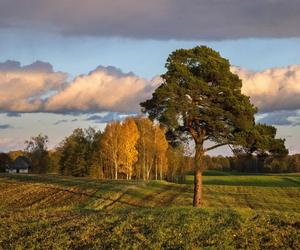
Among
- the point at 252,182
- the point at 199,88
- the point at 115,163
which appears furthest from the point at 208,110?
the point at 252,182

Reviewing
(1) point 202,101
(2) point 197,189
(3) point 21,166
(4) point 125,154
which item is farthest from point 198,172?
(3) point 21,166

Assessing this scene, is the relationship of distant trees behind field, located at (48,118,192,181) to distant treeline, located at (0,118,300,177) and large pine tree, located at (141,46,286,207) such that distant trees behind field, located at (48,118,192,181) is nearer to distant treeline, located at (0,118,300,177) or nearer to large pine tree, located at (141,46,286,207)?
distant treeline, located at (0,118,300,177)

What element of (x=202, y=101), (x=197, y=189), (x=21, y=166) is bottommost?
(x=197, y=189)

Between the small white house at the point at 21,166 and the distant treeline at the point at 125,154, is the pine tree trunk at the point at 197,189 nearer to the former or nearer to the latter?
the distant treeline at the point at 125,154

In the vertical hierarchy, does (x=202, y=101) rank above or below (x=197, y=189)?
above

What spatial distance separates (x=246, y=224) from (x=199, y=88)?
2014cm

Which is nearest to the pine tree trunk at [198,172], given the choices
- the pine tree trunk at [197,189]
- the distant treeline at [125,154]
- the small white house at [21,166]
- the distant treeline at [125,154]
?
the pine tree trunk at [197,189]

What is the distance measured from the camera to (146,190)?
62031 mm

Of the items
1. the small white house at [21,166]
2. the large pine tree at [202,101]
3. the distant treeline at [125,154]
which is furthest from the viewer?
the small white house at [21,166]

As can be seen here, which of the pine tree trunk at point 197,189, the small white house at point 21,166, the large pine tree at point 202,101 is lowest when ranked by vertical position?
the pine tree trunk at point 197,189

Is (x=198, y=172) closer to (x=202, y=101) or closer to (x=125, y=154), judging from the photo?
(x=202, y=101)

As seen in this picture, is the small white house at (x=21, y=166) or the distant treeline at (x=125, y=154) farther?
the small white house at (x=21, y=166)

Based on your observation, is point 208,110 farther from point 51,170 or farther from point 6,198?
point 51,170

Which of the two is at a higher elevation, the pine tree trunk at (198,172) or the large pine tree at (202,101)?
the large pine tree at (202,101)
